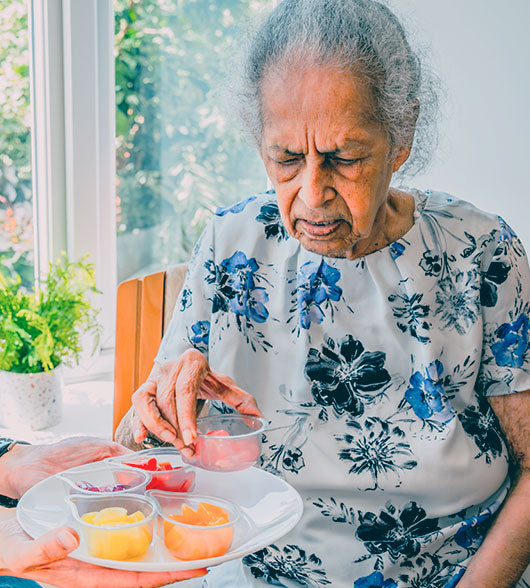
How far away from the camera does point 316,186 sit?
1.11 meters

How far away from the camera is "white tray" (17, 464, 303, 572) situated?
2.90 feet

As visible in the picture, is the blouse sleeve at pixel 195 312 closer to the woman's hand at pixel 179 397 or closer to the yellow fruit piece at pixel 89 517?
the woman's hand at pixel 179 397

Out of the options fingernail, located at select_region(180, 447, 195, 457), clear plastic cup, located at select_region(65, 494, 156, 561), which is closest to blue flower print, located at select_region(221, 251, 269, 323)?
fingernail, located at select_region(180, 447, 195, 457)

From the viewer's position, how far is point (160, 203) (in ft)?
7.98

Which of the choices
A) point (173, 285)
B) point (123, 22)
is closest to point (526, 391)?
point (173, 285)

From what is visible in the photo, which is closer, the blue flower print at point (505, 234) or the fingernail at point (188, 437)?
the fingernail at point (188, 437)

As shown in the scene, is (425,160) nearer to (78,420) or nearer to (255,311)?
(255,311)

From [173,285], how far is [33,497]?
2.40 ft

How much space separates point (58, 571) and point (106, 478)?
0.18 metres

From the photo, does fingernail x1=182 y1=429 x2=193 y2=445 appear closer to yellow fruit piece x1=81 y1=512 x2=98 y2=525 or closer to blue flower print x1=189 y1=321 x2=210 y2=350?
yellow fruit piece x1=81 y1=512 x2=98 y2=525

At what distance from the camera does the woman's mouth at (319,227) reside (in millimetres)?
1155

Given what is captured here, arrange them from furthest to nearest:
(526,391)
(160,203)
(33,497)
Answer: (160,203), (526,391), (33,497)

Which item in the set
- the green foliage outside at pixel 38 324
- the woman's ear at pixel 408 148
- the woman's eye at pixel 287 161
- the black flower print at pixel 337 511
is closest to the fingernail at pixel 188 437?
the black flower print at pixel 337 511

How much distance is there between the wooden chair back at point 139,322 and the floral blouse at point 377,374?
29cm
